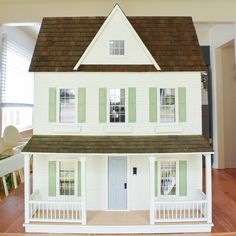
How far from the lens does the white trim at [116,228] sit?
11.5 ft

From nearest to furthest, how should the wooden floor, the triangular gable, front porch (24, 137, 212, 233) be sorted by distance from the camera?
the wooden floor → front porch (24, 137, 212, 233) → the triangular gable

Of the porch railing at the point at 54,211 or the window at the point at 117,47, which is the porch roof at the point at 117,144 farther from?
the window at the point at 117,47

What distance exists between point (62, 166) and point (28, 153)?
0.59 m

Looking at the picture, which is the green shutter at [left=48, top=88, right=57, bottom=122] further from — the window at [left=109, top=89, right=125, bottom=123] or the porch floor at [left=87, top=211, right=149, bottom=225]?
the porch floor at [left=87, top=211, right=149, bottom=225]

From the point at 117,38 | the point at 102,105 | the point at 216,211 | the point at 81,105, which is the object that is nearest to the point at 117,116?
the point at 102,105

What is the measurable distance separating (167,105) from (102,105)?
0.99 meters

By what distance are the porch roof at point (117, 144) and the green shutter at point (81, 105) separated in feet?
0.89

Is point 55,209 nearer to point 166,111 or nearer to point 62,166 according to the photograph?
point 62,166

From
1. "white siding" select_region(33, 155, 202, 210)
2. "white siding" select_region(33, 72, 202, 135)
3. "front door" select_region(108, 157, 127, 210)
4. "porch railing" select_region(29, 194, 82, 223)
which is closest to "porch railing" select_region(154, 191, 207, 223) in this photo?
"white siding" select_region(33, 155, 202, 210)

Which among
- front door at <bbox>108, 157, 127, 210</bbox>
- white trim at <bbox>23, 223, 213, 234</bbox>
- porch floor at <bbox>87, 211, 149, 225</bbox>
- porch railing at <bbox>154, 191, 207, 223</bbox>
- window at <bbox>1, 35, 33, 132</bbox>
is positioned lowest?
white trim at <bbox>23, 223, 213, 234</bbox>

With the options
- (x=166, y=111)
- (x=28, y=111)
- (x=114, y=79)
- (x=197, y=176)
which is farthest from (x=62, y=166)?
(x=28, y=111)

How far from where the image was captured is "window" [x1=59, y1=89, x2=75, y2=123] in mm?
4023

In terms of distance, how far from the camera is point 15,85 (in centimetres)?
715

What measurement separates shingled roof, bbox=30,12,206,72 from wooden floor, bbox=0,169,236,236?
2189mm
